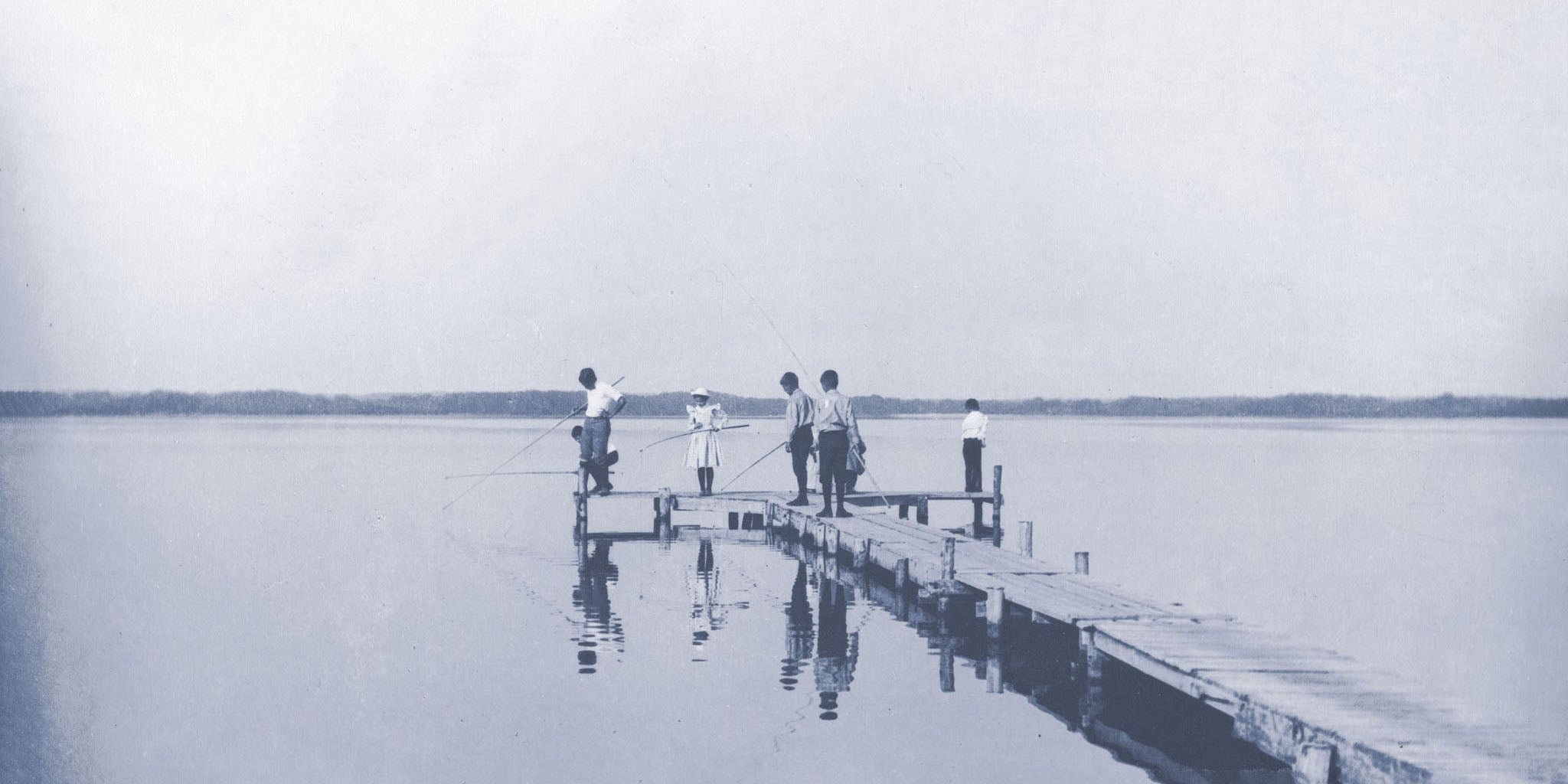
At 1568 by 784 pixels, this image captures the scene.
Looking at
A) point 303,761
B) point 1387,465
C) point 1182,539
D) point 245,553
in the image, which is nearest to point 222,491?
point 245,553

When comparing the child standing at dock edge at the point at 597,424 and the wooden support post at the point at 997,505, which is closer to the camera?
the child standing at dock edge at the point at 597,424

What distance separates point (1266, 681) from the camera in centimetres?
730

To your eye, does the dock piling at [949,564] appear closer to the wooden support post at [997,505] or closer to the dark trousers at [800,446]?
the dark trousers at [800,446]

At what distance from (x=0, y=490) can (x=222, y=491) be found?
5176 mm

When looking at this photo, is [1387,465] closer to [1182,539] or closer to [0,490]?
[1182,539]

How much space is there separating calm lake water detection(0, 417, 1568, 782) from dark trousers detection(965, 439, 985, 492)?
195 cm

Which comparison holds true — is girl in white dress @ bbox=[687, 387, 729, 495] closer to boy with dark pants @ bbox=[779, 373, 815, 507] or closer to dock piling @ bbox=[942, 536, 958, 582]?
boy with dark pants @ bbox=[779, 373, 815, 507]

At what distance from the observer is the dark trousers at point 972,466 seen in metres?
20.9

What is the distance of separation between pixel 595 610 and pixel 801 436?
334cm

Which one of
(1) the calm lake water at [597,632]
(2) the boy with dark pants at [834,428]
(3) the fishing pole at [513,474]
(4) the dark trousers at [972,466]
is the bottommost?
(1) the calm lake water at [597,632]

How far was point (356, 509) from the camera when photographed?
92.1ft

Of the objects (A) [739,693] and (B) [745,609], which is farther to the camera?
(B) [745,609]

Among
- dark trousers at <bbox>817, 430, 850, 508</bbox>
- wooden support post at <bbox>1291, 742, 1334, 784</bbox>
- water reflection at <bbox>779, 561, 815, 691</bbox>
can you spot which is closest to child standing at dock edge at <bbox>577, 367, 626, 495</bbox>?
dark trousers at <bbox>817, 430, 850, 508</bbox>

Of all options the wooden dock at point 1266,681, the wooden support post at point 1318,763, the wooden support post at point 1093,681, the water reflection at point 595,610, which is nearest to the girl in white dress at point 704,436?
the water reflection at point 595,610
